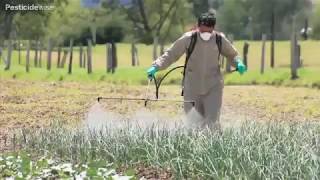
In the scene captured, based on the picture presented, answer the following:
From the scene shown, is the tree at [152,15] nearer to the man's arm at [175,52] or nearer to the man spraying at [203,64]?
the man spraying at [203,64]

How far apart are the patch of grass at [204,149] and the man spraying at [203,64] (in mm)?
981

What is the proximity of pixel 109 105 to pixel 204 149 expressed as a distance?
9.25m

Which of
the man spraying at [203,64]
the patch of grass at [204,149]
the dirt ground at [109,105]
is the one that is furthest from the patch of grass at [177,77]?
the patch of grass at [204,149]

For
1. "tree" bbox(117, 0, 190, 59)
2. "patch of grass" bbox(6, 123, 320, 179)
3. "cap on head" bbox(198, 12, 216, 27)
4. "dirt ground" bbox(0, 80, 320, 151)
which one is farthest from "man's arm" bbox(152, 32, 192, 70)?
"tree" bbox(117, 0, 190, 59)

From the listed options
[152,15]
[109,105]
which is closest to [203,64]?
[109,105]

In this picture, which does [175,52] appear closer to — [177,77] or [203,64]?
[203,64]

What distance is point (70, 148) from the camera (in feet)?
23.0

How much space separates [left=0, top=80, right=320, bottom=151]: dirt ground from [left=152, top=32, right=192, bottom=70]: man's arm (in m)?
2.07

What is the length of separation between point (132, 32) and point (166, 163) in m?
59.2

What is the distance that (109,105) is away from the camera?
15.2 metres

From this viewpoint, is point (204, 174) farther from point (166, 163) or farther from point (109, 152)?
point (109, 152)

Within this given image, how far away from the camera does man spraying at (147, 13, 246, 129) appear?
8.33 meters

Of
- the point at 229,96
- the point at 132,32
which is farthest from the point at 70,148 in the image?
the point at 132,32

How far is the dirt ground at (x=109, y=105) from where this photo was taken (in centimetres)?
1206
